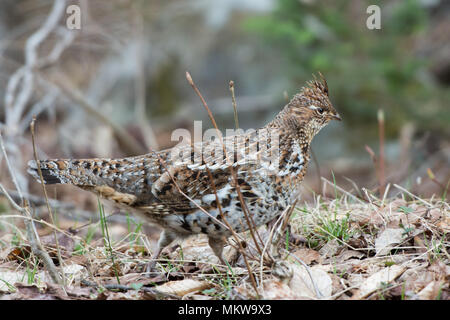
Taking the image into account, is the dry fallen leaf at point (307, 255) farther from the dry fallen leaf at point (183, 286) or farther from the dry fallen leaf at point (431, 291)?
the dry fallen leaf at point (431, 291)

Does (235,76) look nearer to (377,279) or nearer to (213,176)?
(213,176)

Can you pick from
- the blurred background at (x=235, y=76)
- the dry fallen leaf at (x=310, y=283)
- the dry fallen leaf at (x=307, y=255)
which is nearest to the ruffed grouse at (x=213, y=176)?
the dry fallen leaf at (x=307, y=255)

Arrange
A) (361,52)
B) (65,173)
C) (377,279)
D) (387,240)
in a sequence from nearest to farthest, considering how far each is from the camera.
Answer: (377,279), (387,240), (65,173), (361,52)

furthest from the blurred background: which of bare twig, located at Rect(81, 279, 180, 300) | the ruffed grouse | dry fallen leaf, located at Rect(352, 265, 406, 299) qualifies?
bare twig, located at Rect(81, 279, 180, 300)

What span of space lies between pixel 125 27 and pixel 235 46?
2.47 m

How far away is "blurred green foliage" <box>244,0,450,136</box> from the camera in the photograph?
22.8 ft

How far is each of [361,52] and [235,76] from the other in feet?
12.1

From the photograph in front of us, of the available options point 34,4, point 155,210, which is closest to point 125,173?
point 155,210

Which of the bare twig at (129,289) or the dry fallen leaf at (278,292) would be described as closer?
the dry fallen leaf at (278,292)

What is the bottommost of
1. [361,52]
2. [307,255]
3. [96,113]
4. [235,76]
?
[307,255]

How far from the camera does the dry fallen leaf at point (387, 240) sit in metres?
3.36

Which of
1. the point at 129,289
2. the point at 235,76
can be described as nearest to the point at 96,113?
the point at 235,76

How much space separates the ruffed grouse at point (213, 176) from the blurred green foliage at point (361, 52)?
3360 millimetres

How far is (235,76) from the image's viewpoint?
10570 millimetres
